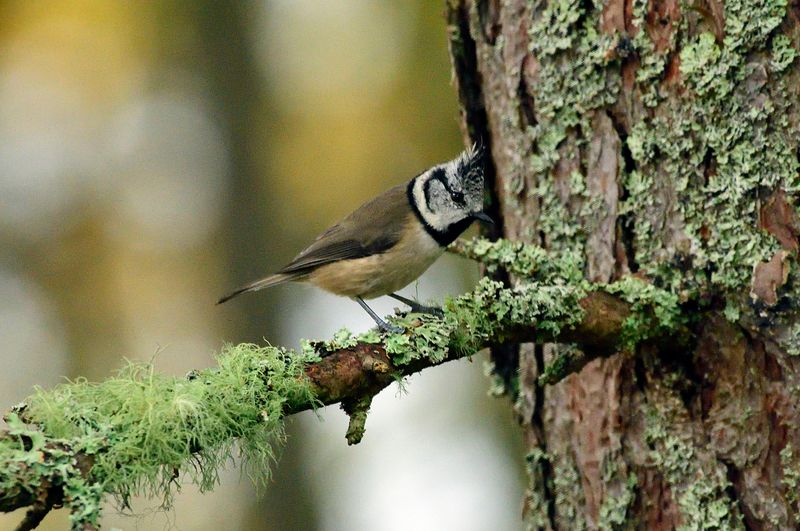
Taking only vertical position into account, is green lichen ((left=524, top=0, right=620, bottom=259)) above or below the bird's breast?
above

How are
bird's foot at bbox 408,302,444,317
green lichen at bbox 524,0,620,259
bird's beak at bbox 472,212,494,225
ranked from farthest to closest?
bird's beak at bbox 472,212,494,225 < green lichen at bbox 524,0,620,259 < bird's foot at bbox 408,302,444,317

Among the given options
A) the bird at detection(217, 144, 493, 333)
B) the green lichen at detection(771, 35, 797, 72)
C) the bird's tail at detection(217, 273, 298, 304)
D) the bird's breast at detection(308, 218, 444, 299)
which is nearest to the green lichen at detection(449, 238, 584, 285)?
the green lichen at detection(771, 35, 797, 72)

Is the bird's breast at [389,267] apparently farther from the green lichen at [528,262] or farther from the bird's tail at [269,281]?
the green lichen at [528,262]

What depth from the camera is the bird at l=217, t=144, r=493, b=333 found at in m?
3.91

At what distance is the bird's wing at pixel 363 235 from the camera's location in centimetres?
396

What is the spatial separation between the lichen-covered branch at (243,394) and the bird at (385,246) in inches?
54.5

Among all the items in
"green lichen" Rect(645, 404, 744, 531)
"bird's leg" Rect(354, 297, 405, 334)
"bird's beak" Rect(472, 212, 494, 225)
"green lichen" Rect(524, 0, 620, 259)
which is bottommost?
"green lichen" Rect(645, 404, 744, 531)

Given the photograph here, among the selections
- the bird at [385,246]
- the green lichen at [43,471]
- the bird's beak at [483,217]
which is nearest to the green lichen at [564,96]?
the bird's beak at [483,217]

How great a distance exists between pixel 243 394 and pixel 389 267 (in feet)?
6.61

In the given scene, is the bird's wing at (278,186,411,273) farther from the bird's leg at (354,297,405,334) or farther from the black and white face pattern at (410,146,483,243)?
the bird's leg at (354,297,405,334)

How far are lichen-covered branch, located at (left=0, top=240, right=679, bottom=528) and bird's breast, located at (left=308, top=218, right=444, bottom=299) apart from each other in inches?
55.2

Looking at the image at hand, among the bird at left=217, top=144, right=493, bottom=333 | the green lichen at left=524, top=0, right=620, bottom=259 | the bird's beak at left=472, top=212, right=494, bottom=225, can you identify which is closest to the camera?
the green lichen at left=524, top=0, right=620, bottom=259

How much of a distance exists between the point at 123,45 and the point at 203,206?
1490 mm

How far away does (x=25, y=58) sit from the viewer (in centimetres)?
696
